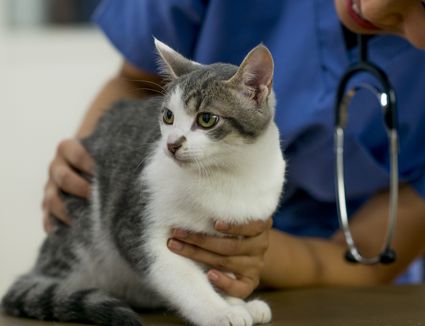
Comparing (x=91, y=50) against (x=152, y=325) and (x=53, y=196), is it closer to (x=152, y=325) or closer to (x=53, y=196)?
(x=53, y=196)

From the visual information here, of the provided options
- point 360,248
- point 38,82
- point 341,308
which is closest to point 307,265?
point 360,248

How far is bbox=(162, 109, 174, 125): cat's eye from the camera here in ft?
3.10

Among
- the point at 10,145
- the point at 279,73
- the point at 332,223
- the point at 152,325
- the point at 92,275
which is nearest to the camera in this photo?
the point at 152,325

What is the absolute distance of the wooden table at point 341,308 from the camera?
97 cm

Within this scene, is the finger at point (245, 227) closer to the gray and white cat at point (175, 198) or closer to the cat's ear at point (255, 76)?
the gray and white cat at point (175, 198)

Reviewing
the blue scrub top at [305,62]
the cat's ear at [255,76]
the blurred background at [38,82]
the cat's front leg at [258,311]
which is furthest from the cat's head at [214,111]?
the blurred background at [38,82]

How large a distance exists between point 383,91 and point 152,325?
20.6 inches

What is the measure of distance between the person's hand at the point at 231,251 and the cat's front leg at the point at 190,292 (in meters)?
0.02

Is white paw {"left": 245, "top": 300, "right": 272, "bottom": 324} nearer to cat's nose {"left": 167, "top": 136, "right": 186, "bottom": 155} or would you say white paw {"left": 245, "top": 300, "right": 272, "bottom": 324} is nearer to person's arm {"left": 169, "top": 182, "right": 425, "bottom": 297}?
person's arm {"left": 169, "top": 182, "right": 425, "bottom": 297}

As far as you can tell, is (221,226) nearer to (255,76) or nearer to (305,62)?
(255,76)

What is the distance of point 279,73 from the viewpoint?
134 cm

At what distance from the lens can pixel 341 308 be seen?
3.51 ft

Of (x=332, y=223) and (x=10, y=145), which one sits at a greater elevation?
(x=332, y=223)

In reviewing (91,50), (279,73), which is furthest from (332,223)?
(91,50)
